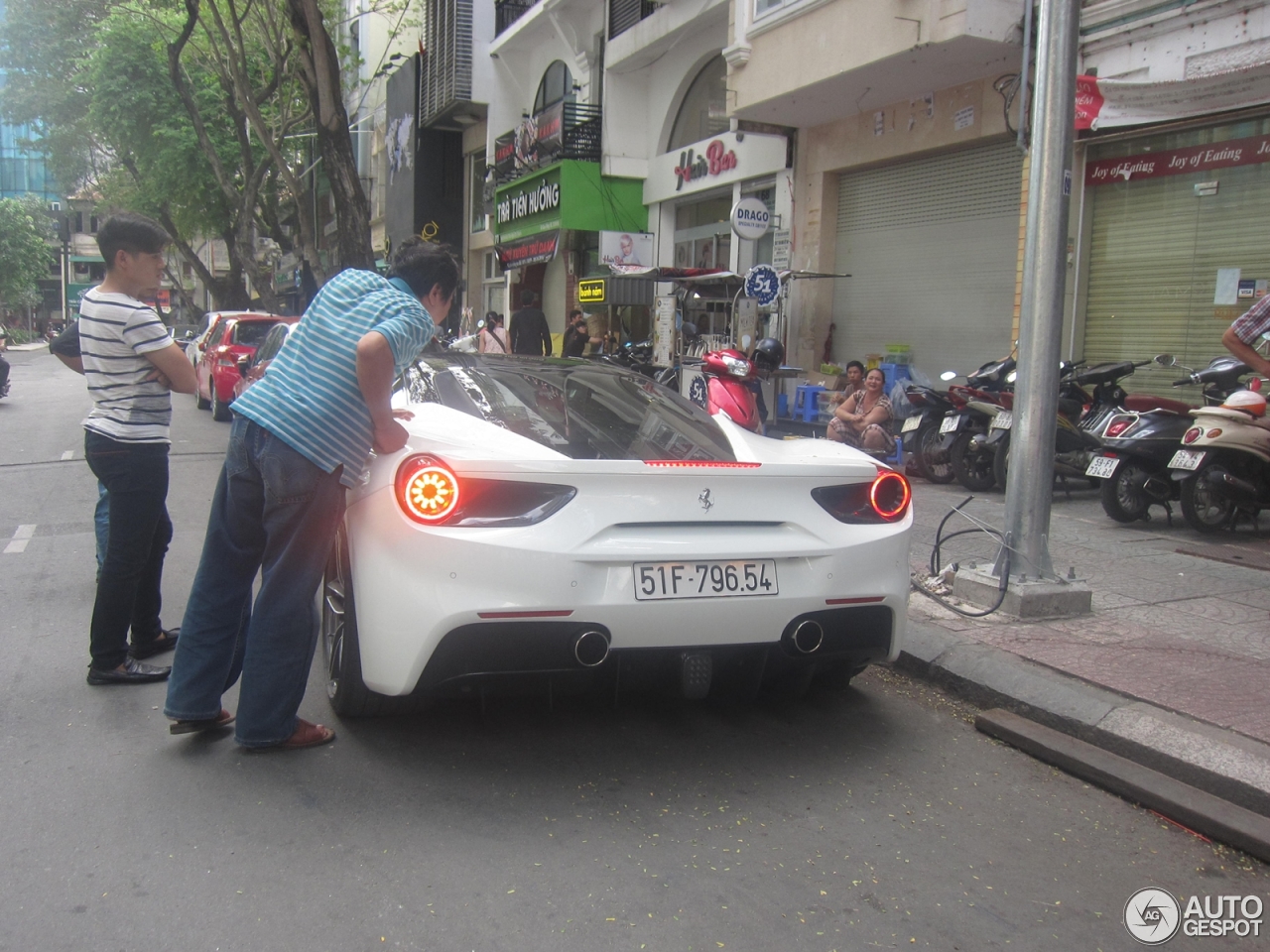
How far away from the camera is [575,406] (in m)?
4.24

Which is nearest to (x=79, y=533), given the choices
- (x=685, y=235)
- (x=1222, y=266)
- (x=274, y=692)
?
(x=274, y=692)

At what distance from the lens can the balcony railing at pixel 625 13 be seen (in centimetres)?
1859

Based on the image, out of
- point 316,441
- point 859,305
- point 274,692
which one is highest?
point 859,305

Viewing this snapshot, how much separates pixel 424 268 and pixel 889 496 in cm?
178

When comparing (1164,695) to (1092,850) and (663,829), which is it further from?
(663,829)

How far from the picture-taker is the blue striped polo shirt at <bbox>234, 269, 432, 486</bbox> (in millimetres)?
3359

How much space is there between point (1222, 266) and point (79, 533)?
936cm

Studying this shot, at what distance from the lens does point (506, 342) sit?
1783cm

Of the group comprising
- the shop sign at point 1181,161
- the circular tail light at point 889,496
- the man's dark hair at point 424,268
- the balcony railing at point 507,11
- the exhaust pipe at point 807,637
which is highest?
the balcony railing at point 507,11

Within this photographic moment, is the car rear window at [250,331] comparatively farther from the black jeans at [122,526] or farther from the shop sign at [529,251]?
the black jeans at [122,526]

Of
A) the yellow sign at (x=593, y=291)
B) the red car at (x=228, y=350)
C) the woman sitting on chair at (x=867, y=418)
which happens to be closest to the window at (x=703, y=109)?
the yellow sign at (x=593, y=291)

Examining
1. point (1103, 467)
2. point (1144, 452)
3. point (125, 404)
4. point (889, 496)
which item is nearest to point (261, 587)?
point (125, 404)

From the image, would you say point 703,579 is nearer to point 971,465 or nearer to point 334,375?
point 334,375

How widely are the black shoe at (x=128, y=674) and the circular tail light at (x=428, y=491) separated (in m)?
1.65
